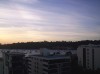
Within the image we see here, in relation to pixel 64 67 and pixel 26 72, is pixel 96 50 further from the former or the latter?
pixel 26 72

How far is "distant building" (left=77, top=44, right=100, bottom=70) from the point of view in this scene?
29.1m

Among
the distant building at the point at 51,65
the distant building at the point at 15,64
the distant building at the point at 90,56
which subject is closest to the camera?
the distant building at the point at 51,65

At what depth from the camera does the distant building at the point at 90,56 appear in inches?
1144

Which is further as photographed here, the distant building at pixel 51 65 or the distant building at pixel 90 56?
the distant building at pixel 90 56

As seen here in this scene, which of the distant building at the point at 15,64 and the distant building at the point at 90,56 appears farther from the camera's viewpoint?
the distant building at the point at 90,56

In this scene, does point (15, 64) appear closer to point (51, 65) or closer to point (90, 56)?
point (51, 65)

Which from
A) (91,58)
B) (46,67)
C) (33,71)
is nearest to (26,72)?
(33,71)

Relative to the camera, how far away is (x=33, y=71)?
27281 millimetres

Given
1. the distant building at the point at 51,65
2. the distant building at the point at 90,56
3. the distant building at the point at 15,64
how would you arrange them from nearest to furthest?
1. the distant building at the point at 51,65
2. the distant building at the point at 15,64
3. the distant building at the point at 90,56

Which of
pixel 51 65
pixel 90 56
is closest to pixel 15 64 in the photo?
pixel 51 65

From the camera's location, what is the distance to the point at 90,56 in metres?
30.2

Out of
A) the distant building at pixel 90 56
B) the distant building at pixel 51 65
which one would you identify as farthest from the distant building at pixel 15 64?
the distant building at pixel 90 56

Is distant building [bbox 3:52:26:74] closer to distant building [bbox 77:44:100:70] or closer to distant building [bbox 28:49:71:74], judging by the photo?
distant building [bbox 28:49:71:74]

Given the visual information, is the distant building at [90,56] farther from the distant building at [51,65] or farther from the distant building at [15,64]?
the distant building at [15,64]
